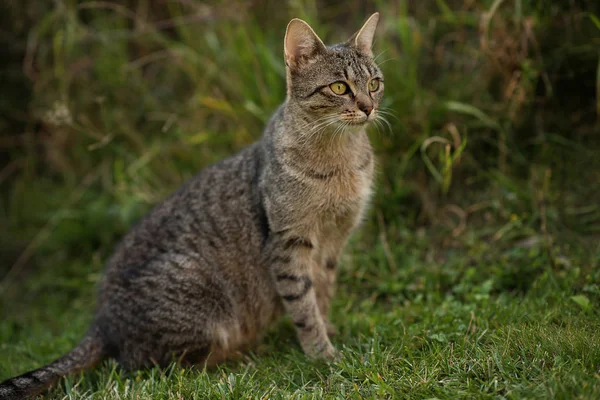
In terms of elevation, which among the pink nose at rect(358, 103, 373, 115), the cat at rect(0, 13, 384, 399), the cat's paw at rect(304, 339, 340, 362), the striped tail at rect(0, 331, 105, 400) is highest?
the pink nose at rect(358, 103, 373, 115)

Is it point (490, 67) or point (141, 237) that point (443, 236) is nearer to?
point (490, 67)

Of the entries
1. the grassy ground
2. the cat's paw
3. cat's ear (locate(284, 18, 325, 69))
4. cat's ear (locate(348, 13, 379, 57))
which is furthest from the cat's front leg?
cat's ear (locate(348, 13, 379, 57))

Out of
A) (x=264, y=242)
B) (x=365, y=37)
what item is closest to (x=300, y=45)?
(x=365, y=37)

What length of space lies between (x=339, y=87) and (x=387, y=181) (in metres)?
1.78

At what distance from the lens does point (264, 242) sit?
3555 mm

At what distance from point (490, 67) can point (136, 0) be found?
13.6 feet

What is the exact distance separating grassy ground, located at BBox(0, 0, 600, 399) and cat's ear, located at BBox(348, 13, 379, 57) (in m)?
0.84

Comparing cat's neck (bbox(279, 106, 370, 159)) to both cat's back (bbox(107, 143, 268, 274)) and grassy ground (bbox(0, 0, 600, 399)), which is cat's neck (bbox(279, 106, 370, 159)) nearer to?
cat's back (bbox(107, 143, 268, 274))

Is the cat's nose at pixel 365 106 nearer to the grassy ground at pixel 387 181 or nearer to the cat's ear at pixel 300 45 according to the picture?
the cat's ear at pixel 300 45

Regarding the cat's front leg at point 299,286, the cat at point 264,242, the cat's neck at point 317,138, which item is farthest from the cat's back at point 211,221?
the cat's neck at point 317,138

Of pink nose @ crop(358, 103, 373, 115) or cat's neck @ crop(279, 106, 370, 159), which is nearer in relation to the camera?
pink nose @ crop(358, 103, 373, 115)

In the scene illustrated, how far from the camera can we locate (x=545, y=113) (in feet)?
15.3

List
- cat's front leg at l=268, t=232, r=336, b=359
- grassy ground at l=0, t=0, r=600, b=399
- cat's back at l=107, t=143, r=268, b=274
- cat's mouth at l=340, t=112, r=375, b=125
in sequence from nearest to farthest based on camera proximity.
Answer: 1. grassy ground at l=0, t=0, r=600, b=399
2. cat's mouth at l=340, t=112, r=375, b=125
3. cat's front leg at l=268, t=232, r=336, b=359
4. cat's back at l=107, t=143, r=268, b=274

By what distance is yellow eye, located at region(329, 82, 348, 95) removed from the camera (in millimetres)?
3275
